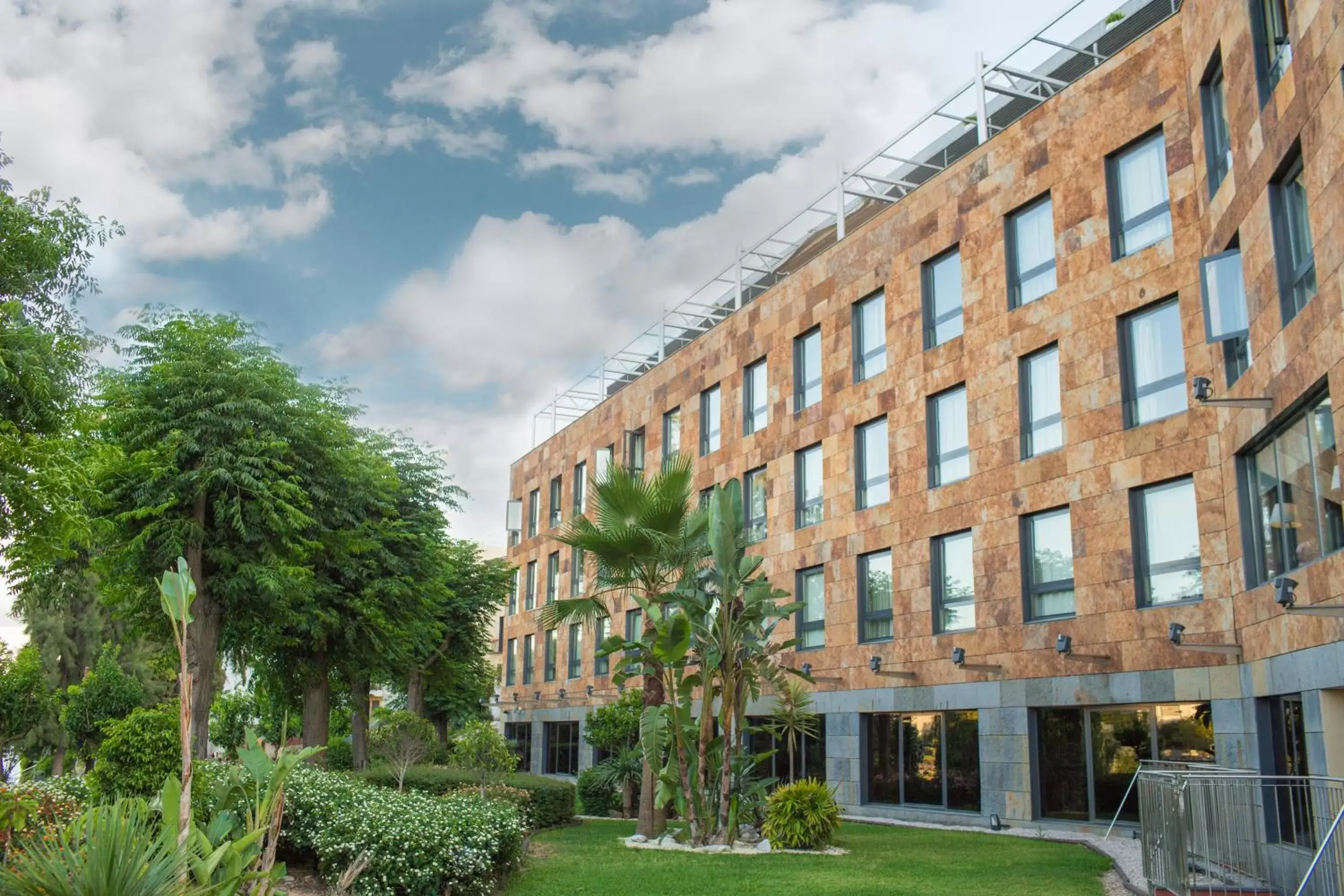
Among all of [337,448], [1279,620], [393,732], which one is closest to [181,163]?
[337,448]

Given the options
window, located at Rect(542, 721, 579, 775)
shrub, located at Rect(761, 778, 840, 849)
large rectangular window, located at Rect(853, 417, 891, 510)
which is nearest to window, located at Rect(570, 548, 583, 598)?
window, located at Rect(542, 721, 579, 775)

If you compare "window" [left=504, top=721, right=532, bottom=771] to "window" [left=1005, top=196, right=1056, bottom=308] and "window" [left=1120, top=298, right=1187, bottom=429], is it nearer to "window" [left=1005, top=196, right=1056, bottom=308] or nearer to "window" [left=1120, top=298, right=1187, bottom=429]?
"window" [left=1005, top=196, right=1056, bottom=308]

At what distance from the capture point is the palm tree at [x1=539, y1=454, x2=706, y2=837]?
1789cm

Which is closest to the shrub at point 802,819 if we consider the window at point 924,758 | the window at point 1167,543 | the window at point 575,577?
the window at point 924,758

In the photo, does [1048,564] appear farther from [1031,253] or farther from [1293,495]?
[1293,495]

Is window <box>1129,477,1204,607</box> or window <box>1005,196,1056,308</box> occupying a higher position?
window <box>1005,196,1056,308</box>

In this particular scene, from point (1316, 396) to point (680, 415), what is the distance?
2371cm

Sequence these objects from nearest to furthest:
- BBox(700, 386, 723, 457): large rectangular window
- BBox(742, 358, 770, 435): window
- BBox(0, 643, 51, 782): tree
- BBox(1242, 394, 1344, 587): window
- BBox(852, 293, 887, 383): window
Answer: BBox(1242, 394, 1344, 587): window < BBox(852, 293, 887, 383): window < BBox(742, 358, 770, 435): window < BBox(700, 386, 723, 457): large rectangular window < BBox(0, 643, 51, 782): tree

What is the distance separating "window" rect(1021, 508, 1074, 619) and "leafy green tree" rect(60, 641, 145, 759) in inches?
880

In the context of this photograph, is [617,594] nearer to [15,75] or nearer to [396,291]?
[396,291]

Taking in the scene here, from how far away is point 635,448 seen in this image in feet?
129

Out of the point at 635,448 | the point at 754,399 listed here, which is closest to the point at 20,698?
the point at 635,448

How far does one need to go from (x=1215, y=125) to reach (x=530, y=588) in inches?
1393

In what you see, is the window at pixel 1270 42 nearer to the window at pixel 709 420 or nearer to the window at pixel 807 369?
the window at pixel 807 369
